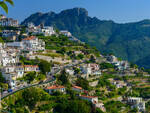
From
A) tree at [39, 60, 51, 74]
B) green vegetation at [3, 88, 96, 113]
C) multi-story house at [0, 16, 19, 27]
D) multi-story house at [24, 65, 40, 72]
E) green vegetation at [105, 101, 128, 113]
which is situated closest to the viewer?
green vegetation at [3, 88, 96, 113]

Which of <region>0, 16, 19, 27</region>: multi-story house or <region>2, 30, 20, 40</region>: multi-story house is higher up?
<region>0, 16, 19, 27</region>: multi-story house

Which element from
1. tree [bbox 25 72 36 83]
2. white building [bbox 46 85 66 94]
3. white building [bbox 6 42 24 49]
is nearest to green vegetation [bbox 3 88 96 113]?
white building [bbox 46 85 66 94]

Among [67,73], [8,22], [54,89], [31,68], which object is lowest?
[54,89]

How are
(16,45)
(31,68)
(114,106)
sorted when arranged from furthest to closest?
1. (16,45)
2. (31,68)
3. (114,106)

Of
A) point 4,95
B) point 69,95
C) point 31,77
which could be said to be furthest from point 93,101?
point 4,95

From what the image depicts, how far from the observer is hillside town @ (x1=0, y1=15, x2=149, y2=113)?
39781 millimetres

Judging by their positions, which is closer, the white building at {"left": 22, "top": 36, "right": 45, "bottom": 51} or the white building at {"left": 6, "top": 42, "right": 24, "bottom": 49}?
the white building at {"left": 6, "top": 42, "right": 24, "bottom": 49}

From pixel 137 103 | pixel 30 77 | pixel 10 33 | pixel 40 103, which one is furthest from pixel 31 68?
pixel 10 33

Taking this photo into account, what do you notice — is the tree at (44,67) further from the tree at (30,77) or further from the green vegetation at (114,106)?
the green vegetation at (114,106)

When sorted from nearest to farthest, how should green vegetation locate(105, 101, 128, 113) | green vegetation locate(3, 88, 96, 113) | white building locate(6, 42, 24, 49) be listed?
1. green vegetation locate(3, 88, 96, 113)
2. green vegetation locate(105, 101, 128, 113)
3. white building locate(6, 42, 24, 49)

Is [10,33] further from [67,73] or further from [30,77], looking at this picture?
[30,77]

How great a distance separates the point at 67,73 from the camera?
156 ft

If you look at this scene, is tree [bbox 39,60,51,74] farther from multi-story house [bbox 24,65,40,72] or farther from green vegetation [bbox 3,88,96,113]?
green vegetation [bbox 3,88,96,113]

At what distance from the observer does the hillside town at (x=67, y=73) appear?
39.8 metres
